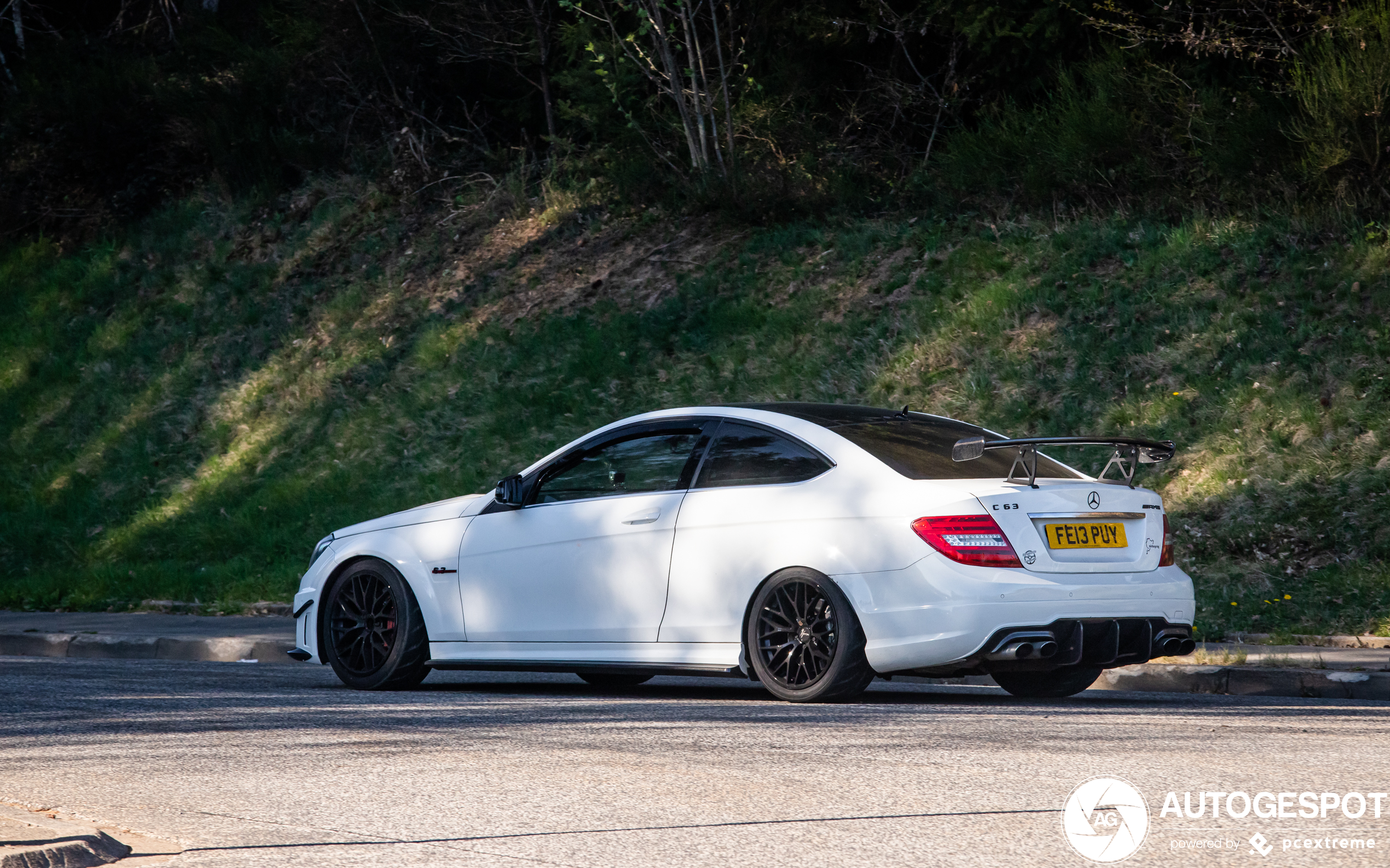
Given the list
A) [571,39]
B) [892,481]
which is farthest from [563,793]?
[571,39]

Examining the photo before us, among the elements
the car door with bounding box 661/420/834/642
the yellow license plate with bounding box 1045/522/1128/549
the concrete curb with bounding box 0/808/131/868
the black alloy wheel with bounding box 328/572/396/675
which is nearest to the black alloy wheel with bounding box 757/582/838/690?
the car door with bounding box 661/420/834/642

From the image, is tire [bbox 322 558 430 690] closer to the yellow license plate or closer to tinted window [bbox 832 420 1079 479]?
tinted window [bbox 832 420 1079 479]

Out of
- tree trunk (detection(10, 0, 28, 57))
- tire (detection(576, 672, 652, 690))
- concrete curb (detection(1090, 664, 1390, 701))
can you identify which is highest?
tree trunk (detection(10, 0, 28, 57))

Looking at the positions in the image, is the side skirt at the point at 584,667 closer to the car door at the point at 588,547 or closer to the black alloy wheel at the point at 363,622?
the car door at the point at 588,547

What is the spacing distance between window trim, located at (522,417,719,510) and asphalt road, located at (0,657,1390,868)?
1.08 meters

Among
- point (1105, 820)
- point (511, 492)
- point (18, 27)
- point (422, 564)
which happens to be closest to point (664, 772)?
point (1105, 820)

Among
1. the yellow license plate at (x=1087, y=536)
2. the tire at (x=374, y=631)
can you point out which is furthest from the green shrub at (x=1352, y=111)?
the tire at (x=374, y=631)

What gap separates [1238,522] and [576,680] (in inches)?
222

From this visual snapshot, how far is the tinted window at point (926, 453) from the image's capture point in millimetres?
7875

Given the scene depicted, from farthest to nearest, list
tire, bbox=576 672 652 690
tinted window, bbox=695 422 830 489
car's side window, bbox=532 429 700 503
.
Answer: tire, bbox=576 672 652 690
car's side window, bbox=532 429 700 503
tinted window, bbox=695 422 830 489

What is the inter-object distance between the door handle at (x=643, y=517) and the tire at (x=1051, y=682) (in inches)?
81.0

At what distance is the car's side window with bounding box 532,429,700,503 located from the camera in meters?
8.63

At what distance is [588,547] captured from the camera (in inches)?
336

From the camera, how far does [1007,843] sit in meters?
4.64
